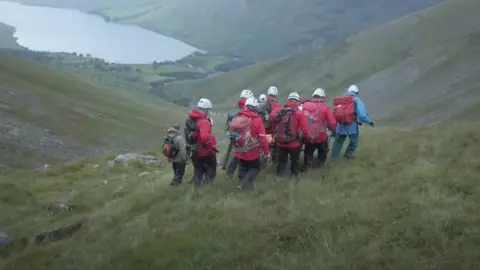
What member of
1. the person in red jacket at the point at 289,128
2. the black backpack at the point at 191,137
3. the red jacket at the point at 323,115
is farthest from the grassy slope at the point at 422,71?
the black backpack at the point at 191,137

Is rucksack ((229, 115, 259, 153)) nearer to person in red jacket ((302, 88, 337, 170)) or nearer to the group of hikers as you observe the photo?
the group of hikers

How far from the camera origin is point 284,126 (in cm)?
1338

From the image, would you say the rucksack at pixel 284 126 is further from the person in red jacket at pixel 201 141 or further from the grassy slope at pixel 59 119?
the grassy slope at pixel 59 119

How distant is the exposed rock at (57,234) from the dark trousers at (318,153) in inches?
257

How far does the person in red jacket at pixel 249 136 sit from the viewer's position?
1275cm

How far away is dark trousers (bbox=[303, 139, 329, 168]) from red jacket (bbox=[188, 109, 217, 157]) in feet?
9.25

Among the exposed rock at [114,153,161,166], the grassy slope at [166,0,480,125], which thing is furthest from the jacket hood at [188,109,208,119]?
the grassy slope at [166,0,480,125]

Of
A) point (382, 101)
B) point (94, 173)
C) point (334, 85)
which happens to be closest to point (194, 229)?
point (94, 173)

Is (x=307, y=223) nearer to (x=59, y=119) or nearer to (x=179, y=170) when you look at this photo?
(x=179, y=170)

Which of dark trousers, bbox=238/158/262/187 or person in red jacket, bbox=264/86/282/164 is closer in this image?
dark trousers, bbox=238/158/262/187

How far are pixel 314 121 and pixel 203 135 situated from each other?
323 centimetres

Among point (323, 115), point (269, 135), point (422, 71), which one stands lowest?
point (269, 135)

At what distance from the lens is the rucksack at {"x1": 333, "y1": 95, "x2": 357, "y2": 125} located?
1441cm

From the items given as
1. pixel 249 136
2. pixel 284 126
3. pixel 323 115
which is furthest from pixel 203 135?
pixel 323 115
